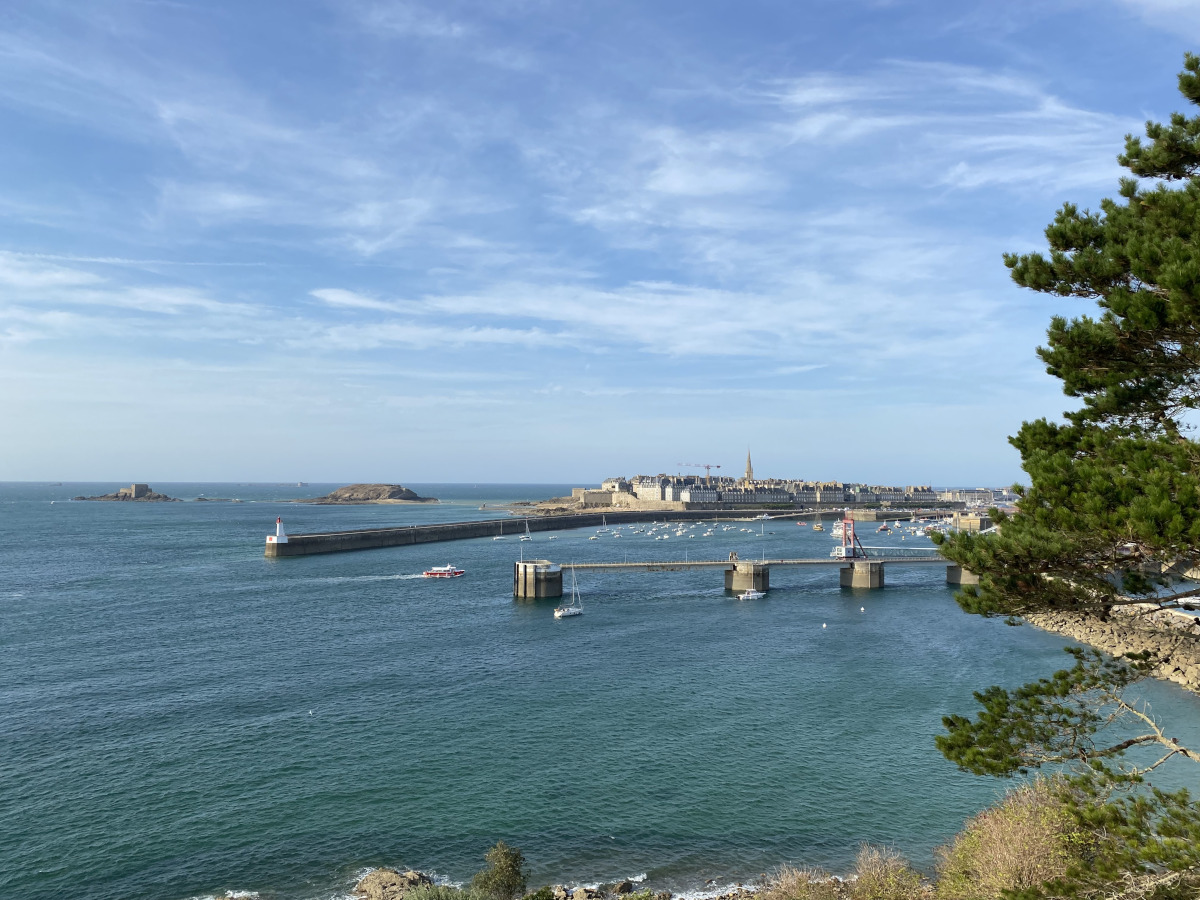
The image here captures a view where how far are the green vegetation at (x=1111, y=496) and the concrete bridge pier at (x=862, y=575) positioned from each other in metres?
72.7

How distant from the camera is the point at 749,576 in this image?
3142 inches

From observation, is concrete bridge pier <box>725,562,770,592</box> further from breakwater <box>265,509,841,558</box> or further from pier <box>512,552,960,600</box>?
breakwater <box>265,509,841,558</box>

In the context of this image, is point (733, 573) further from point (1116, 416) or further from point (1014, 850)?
point (1116, 416)

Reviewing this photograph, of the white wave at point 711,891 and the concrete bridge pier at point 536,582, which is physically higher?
the concrete bridge pier at point 536,582

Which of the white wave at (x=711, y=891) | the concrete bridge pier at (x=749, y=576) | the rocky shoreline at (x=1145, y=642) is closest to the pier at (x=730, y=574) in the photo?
the concrete bridge pier at (x=749, y=576)

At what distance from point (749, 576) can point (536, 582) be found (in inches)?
936

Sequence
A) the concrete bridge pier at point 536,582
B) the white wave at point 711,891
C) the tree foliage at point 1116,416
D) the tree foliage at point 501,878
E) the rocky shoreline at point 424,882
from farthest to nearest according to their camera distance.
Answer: the concrete bridge pier at point 536,582 → the white wave at point 711,891 → the rocky shoreline at point 424,882 → the tree foliage at point 501,878 → the tree foliage at point 1116,416

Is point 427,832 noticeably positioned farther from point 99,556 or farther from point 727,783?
A: point 99,556

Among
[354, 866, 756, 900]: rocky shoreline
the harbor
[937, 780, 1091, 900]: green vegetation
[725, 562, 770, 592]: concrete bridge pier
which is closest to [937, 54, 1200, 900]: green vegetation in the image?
[937, 780, 1091, 900]: green vegetation

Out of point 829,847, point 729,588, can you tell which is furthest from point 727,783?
point 729,588

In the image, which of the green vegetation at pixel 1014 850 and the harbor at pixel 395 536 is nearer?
the green vegetation at pixel 1014 850

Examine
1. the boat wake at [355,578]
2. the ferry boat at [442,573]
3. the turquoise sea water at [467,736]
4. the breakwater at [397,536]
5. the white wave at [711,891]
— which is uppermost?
the breakwater at [397,536]

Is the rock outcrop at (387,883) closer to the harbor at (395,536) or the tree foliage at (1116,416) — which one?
the tree foliage at (1116,416)

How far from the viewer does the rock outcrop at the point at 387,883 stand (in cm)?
2143
